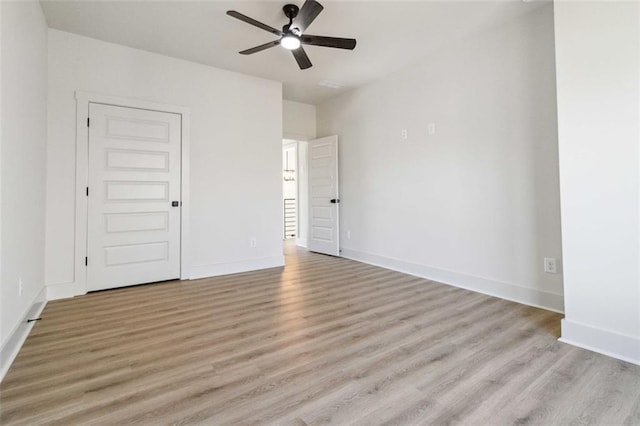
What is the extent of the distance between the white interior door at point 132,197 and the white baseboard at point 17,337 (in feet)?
1.90

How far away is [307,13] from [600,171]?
2.30 metres

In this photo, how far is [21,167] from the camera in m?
2.14

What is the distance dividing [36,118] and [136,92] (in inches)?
42.8

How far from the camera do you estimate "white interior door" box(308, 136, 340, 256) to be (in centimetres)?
517

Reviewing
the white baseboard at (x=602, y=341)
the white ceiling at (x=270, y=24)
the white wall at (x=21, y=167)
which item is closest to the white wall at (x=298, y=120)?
the white ceiling at (x=270, y=24)

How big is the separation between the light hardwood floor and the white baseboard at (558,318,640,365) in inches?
4.4

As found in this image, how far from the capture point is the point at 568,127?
2098 mm

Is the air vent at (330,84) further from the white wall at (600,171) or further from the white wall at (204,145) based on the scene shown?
the white wall at (600,171)

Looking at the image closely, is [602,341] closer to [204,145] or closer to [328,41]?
[328,41]

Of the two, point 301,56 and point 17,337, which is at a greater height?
point 301,56

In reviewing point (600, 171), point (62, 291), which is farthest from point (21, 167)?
point (600, 171)

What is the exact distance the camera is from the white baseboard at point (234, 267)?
384 cm

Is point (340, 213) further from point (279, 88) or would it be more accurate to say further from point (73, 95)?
point (73, 95)

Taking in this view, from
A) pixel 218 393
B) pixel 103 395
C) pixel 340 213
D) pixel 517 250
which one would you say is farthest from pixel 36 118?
pixel 517 250
